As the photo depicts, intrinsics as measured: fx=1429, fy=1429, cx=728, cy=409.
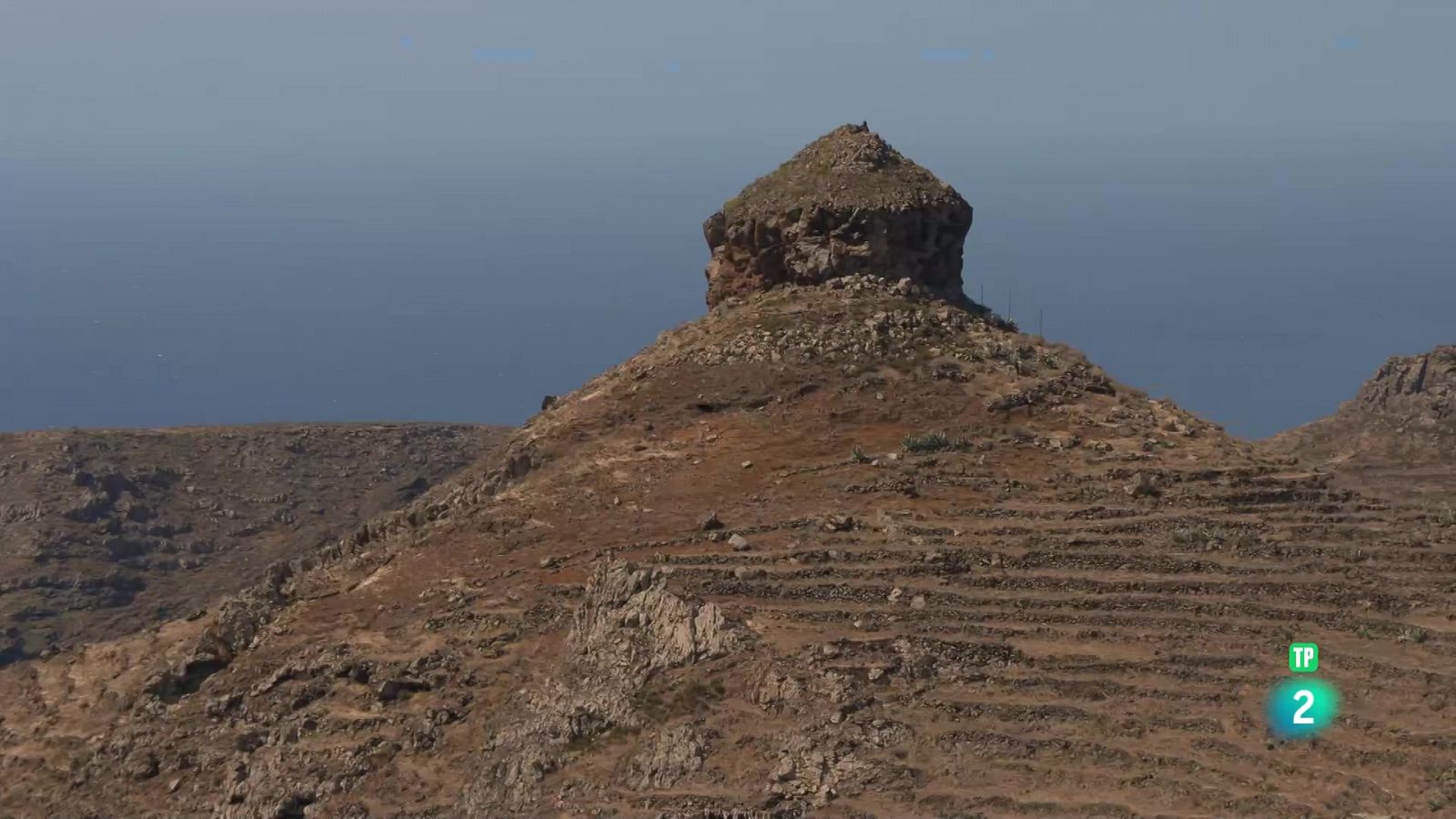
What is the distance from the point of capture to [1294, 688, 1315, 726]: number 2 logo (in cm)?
1745

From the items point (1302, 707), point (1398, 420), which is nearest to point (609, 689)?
point (1302, 707)

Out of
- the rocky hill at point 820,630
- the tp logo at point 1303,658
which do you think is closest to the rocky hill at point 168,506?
the rocky hill at point 820,630

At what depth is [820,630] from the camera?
19.7m

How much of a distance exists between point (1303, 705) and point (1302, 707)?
6 centimetres

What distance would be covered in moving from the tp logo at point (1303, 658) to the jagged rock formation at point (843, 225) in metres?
14.7

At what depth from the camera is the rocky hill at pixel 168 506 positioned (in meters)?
55.9

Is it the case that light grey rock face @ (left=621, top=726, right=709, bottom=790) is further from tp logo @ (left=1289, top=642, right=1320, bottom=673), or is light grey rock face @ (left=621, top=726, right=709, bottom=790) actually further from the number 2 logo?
tp logo @ (left=1289, top=642, right=1320, bottom=673)

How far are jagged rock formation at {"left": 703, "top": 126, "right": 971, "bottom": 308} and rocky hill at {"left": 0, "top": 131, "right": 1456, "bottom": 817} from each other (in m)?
2.03

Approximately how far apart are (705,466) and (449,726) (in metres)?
7.59

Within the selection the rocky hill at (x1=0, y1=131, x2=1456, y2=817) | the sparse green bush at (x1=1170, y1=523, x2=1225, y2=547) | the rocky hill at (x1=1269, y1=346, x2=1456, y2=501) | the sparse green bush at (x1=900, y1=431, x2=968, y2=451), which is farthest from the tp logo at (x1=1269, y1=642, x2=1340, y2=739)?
the rocky hill at (x1=1269, y1=346, x2=1456, y2=501)

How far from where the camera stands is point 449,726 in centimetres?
2048

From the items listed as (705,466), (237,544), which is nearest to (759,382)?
(705,466)

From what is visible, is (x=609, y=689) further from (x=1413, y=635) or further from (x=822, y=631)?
(x=1413, y=635)

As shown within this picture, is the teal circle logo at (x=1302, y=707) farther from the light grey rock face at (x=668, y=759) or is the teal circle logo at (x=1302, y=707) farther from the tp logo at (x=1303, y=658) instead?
the light grey rock face at (x=668, y=759)
